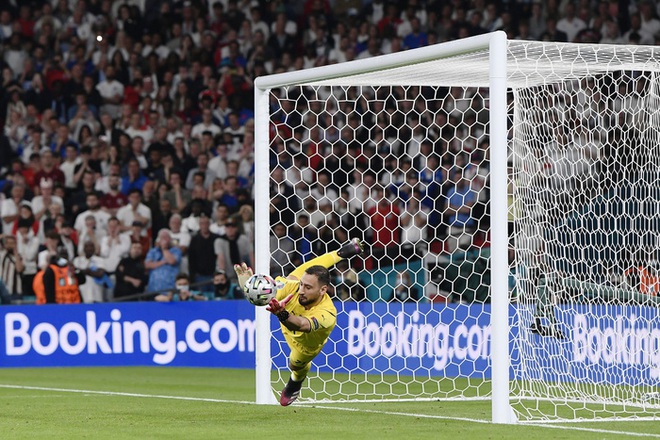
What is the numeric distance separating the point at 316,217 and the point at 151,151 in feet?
15.9

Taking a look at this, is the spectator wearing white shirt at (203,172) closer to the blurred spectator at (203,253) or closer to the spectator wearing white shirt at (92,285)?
the blurred spectator at (203,253)

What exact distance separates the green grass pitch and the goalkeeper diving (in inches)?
15.7

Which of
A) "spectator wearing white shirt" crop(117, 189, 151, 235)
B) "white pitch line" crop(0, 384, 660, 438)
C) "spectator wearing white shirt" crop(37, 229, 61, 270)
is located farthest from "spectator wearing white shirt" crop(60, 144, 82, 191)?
"white pitch line" crop(0, 384, 660, 438)

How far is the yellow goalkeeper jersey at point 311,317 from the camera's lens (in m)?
10.2

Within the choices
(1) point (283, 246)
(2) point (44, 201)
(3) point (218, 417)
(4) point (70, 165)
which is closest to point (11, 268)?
(2) point (44, 201)

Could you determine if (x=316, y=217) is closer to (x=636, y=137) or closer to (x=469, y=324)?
(x=469, y=324)

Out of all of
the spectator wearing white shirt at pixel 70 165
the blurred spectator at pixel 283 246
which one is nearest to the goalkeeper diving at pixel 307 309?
the blurred spectator at pixel 283 246

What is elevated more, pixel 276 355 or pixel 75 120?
pixel 75 120

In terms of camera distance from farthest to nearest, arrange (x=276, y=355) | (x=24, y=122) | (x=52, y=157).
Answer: (x=24, y=122) → (x=52, y=157) → (x=276, y=355)

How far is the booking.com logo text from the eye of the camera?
1602cm

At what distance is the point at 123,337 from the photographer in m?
16.2

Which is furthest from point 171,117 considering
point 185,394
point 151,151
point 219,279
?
point 185,394

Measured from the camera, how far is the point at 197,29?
2202 cm

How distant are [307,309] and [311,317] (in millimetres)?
363
